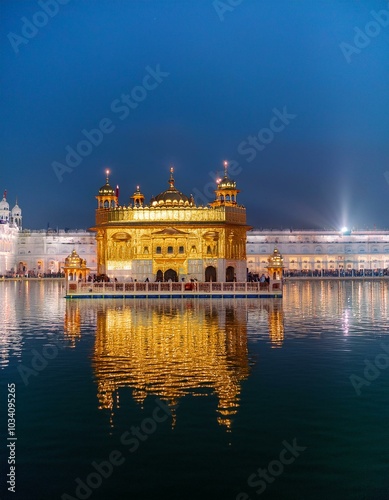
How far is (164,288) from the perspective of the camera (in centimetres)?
3791

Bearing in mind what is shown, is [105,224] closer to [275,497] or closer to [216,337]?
[216,337]

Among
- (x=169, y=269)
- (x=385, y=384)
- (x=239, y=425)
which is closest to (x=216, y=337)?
(x=385, y=384)

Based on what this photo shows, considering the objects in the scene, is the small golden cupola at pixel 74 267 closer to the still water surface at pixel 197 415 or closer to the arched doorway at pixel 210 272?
the arched doorway at pixel 210 272

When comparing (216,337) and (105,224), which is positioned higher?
(105,224)

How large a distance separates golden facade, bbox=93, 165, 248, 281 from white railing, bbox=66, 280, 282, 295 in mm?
4788

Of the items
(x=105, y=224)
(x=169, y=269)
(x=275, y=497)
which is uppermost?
(x=105, y=224)

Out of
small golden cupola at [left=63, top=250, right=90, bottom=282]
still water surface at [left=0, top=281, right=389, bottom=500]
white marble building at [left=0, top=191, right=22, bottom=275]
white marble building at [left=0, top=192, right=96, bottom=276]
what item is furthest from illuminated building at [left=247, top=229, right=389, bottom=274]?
still water surface at [left=0, top=281, right=389, bottom=500]

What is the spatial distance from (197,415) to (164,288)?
28.6 meters

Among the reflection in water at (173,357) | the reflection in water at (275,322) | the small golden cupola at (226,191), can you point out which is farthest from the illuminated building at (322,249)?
the reflection in water at (173,357)

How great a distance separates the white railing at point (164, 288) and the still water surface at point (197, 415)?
61.9 ft

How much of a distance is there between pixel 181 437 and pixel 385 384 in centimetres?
473

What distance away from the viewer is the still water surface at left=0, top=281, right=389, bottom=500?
7.06 metres

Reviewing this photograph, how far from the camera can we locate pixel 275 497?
6.76 metres

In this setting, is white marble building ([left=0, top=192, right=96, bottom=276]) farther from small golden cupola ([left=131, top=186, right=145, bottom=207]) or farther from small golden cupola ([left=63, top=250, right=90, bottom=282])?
small golden cupola ([left=63, top=250, right=90, bottom=282])
